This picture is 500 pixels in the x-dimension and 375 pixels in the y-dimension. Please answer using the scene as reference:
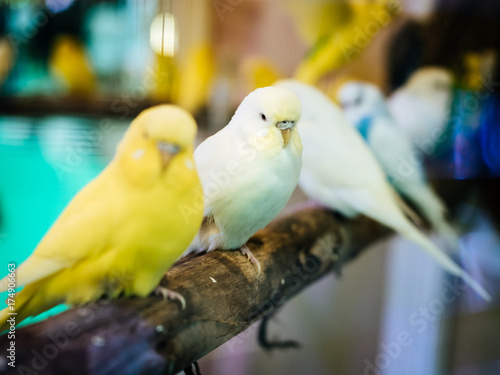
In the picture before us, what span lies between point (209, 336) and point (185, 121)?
1.05 feet

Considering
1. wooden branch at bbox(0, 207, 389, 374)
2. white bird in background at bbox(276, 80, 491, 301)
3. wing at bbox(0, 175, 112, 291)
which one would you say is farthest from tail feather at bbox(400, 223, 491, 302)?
wing at bbox(0, 175, 112, 291)

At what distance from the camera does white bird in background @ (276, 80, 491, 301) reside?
88cm

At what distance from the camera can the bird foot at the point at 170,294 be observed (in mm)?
557

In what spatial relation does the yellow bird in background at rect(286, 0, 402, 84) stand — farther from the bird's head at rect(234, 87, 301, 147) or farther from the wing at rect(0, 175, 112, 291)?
the wing at rect(0, 175, 112, 291)

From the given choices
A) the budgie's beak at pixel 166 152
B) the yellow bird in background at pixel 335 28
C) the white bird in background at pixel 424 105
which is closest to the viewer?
the budgie's beak at pixel 166 152

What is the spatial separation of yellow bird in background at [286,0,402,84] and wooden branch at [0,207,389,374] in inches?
16.9

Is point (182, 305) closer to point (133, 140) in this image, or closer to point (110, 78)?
point (133, 140)

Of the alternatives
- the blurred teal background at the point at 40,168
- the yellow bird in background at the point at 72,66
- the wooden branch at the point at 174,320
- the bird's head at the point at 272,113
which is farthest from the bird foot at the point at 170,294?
the yellow bird in background at the point at 72,66

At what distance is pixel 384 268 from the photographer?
1.15 m

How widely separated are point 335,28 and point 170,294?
809 millimetres

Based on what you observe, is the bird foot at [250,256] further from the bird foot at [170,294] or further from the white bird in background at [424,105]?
the white bird in background at [424,105]

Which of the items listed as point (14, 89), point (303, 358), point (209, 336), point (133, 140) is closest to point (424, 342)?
point (303, 358)

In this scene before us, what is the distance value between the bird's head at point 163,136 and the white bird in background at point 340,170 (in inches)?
13.1

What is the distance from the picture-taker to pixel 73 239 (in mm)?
507
